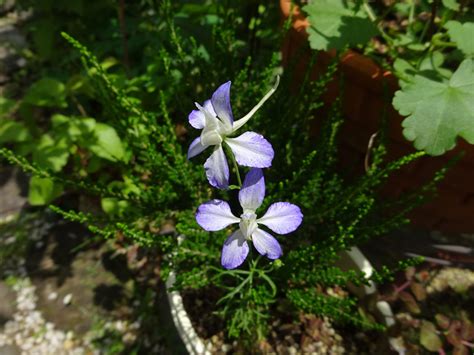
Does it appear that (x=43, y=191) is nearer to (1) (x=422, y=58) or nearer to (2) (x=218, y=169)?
(2) (x=218, y=169)

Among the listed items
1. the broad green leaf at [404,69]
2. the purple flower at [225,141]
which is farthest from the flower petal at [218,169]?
the broad green leaf at [404,69]

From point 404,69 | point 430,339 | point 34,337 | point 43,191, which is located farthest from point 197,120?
point 34,337

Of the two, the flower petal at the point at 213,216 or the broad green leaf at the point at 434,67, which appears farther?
the broad green leaf at the point at 434,67

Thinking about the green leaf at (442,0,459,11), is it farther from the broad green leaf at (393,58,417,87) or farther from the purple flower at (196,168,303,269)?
the purple flower at (196,168,303,269)

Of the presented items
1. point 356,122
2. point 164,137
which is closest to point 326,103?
point 356,122

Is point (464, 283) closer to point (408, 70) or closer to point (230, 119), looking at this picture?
point (408, 70)

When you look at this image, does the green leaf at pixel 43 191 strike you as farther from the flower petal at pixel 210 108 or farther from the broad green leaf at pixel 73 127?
the flower petal at pixel 210 108
